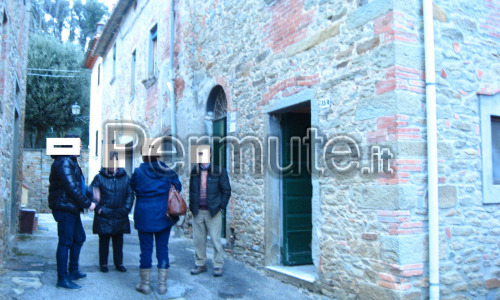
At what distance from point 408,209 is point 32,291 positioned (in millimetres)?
3958

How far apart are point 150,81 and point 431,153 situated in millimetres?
8305

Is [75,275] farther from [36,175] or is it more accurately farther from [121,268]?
[36,175]

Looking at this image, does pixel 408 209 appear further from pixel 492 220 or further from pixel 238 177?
pixel 238 177

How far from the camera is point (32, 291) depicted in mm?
4750

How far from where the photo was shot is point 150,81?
36.7ft

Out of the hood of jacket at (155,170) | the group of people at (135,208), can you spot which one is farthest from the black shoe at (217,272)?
the hood of jacket at (155,170)

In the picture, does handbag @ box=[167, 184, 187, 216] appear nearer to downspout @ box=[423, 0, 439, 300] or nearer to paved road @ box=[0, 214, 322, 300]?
paved road @ box=[0, 214, 322, 300]

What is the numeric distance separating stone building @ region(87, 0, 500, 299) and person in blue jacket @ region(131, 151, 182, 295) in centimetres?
159

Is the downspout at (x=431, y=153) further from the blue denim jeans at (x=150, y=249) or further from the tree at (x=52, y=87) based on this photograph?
the tree at (x=52, y=87)

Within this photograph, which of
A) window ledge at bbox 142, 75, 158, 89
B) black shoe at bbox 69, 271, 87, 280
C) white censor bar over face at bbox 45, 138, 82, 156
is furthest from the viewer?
window ledge at bbox 142, 75, 158, 89

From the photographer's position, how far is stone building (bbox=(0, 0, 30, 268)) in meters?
5.70

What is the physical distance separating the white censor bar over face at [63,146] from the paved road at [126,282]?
150 cm

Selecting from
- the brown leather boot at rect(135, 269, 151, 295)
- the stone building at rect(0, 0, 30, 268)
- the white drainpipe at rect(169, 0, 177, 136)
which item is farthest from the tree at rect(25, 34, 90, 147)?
the brown leather boot at rect(135, 269, 151, 295)

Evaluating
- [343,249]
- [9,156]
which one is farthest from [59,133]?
[343,249]
